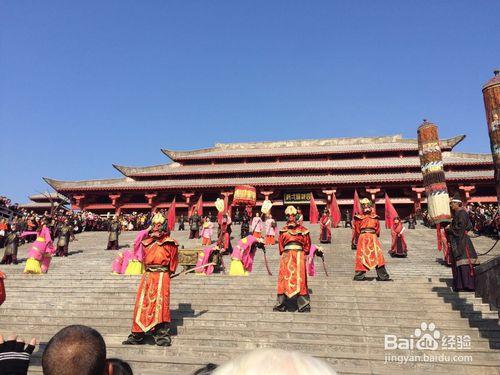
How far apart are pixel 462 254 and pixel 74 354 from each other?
6.73m

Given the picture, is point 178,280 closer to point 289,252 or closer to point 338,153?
point 289,252

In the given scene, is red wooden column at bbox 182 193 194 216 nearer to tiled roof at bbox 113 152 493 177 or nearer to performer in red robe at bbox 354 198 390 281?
tiled roof at bbox 113 152 493 177

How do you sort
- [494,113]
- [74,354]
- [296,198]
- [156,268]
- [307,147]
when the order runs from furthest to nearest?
[307,147] < [296,198] < [494,113] < [156,268] < [74,354]

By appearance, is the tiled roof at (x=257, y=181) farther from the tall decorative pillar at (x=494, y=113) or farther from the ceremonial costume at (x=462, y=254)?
the tall decorative pillar at (x=494, y=113)

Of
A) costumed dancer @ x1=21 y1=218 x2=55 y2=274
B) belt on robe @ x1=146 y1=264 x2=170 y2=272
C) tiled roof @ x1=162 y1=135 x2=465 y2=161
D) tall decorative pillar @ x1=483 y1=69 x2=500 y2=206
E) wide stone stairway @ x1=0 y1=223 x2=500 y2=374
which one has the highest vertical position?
tiled roof @ x1=162 y1=135 x2=465 y2=161

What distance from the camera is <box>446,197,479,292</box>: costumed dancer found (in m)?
6.53

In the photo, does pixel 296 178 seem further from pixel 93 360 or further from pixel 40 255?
pixel 93 360

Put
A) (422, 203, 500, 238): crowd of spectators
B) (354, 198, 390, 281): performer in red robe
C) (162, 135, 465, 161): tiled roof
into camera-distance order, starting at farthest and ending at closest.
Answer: (162, 135, 465, 161): tiled roof < (422, 203, 500, 238): crowd of spectators < (354, 198, 390, 281): performer in red robe

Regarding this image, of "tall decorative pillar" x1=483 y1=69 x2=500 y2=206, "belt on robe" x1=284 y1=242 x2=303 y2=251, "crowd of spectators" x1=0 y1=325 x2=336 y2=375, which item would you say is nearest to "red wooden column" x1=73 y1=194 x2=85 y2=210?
"belt on robe" x1=284 y1=242 x2=303 y2=251

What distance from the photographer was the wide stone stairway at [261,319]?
4930 millimetres

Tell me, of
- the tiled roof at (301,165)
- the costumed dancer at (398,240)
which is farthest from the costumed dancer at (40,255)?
the tiled roof at (301,165)

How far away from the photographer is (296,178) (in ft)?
98.5

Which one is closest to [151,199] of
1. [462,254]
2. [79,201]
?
[79,201]

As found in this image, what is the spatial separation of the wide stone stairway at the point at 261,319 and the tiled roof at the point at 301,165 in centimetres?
2139
